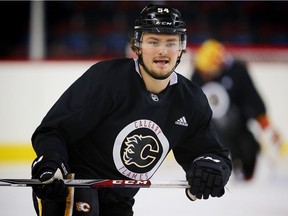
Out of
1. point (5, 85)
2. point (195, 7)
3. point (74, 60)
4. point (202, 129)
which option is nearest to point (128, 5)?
point (195, 7)

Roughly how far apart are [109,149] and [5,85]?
3491 millimetres

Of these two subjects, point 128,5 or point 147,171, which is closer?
point 147,171

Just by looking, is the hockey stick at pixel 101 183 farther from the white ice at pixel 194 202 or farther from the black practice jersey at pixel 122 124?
the white ice at pixel 194 202

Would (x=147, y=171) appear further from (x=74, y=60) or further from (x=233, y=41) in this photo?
(x=233, y=41)

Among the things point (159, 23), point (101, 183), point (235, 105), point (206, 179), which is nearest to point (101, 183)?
point (101, 183)

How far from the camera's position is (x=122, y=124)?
256 centimetres

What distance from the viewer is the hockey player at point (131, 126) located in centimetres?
245

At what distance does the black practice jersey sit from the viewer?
2.45m

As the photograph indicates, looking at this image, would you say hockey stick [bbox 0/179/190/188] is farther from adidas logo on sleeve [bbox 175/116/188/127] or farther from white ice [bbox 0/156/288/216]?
white ice [bbox 0/156/288/216]

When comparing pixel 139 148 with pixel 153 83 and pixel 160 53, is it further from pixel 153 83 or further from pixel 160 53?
pixel 160 53

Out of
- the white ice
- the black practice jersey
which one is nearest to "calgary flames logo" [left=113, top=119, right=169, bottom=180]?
the black practice jersey

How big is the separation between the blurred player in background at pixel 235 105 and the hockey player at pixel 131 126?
3369 mm

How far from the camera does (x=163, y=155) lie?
269cm

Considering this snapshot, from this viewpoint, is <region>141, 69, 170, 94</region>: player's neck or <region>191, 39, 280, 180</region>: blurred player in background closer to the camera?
<region>141, 69, 170, 94</region>: player's neck
